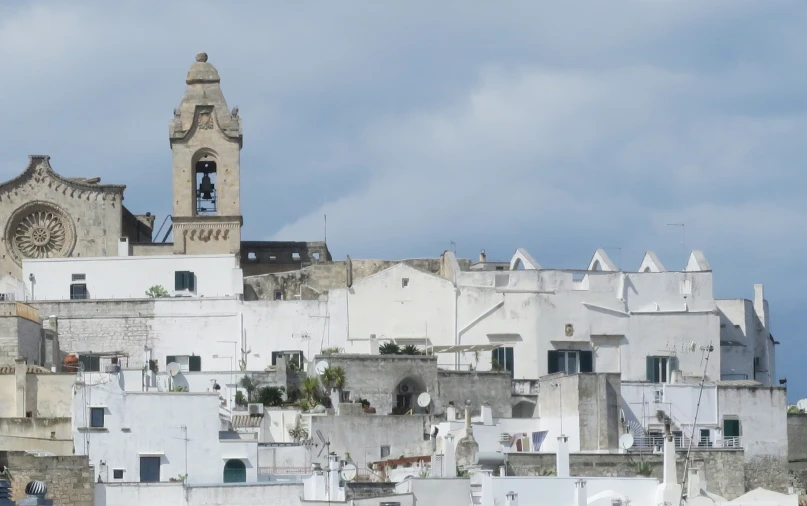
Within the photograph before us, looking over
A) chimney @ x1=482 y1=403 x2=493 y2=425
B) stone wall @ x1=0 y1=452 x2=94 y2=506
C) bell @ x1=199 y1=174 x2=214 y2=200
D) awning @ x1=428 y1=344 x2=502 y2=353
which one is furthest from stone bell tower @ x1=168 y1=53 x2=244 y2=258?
stone wall @ x1=0 y1=452 x2=94 y2=506

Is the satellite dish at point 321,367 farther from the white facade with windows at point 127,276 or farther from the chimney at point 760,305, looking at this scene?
the chimney at point 760,305

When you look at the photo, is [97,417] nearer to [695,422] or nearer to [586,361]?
[695,422]

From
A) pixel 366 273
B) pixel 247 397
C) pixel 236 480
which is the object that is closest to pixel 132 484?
pixel 236 480

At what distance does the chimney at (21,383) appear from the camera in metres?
60.4

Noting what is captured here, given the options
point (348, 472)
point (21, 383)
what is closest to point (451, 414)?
point (348, 472)

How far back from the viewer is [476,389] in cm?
6406

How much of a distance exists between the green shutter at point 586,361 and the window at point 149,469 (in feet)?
56.3

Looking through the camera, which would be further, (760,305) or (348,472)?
(760,305)

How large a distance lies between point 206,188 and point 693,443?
2151 cm

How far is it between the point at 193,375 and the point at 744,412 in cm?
1497

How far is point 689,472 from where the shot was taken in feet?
179

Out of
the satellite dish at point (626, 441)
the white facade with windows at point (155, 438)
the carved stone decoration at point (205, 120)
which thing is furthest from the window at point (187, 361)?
the satellite dish at point (626, 441)

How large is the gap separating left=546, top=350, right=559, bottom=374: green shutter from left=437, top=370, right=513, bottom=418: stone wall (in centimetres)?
321

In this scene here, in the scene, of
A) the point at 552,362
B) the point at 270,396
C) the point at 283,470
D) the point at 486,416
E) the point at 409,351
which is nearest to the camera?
the point at 283,470
